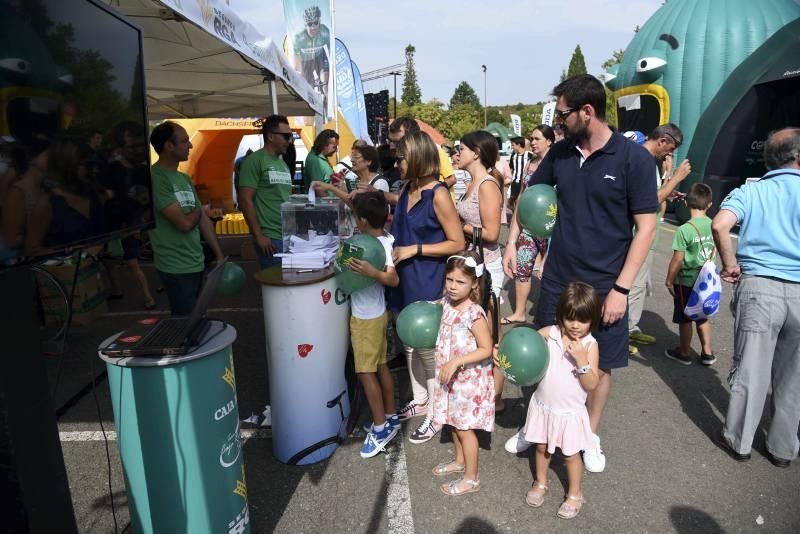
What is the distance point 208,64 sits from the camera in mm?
5332

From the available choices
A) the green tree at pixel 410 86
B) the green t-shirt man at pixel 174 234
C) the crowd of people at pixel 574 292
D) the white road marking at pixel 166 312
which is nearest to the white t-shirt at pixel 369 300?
the crowd of people at pixel 574 292

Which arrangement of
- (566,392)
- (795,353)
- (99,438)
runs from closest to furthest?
(566,392), (795,353), (99,438)

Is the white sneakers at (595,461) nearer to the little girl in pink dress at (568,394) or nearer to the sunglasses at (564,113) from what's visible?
the little girl in pink dress at (568,394)

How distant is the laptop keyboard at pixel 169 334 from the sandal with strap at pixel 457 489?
1633 mm

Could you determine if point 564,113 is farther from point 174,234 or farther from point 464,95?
point 464,95

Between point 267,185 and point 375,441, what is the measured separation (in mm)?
2271

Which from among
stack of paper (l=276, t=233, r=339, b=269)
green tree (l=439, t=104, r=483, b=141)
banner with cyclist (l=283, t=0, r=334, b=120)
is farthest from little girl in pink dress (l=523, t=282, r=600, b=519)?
green tree (l=439, t=104, r=483, b=141)

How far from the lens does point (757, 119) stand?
1050 centimetres

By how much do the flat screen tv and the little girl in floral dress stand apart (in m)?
1.52

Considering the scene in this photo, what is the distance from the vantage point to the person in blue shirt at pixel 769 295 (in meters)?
2.78

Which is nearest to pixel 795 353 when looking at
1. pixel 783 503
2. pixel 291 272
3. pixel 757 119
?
pixel 783 503

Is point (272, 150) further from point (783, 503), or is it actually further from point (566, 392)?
point (783, 503)

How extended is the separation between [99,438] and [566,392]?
301 centimetres

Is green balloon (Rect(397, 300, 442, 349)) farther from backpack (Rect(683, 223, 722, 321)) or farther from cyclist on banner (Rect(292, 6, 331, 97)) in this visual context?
cyclist on banner (Rect(292, 6, 331, 97))
